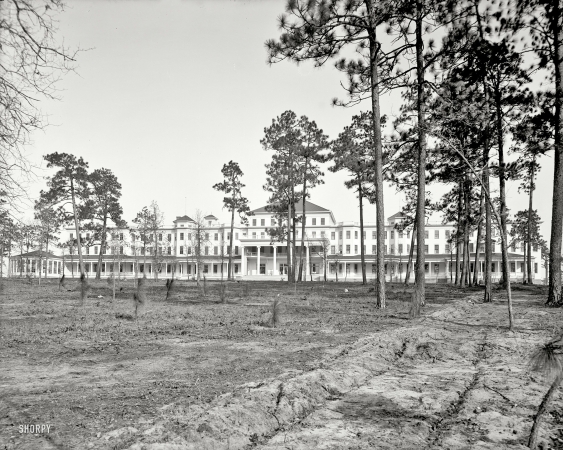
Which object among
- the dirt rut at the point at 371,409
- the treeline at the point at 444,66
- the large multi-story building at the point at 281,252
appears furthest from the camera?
the large multi-story building at the point at 281,252

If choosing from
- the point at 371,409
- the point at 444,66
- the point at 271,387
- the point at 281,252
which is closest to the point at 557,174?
the point at 444,66

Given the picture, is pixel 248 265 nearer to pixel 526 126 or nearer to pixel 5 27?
pixel 526 126

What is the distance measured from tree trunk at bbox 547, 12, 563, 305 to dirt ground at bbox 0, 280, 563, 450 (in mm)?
5936

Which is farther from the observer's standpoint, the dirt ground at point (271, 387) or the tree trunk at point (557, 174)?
the tree trunk at point (557, 174)

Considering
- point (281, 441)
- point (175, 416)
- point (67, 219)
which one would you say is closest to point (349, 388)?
point (281, 441)

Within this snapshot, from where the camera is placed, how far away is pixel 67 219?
44.1 meters

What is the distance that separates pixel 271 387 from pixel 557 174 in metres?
14.6

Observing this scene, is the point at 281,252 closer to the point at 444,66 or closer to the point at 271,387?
the point at 444,66

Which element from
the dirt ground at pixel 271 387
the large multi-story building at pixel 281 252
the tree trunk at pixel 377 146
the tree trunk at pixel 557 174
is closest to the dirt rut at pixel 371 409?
the dirt ground at pixel 271 387

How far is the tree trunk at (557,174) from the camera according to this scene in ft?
51.9

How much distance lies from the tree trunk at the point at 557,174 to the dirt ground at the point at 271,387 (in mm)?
5936

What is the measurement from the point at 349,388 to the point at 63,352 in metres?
4.85

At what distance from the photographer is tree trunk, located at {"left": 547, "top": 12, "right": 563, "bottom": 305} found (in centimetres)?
1582

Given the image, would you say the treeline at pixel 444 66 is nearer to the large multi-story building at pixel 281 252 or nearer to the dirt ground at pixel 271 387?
the dirt ground at pixel 271 387
